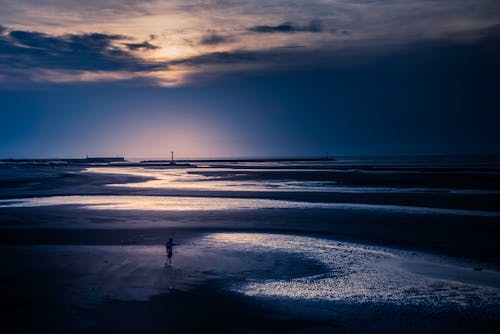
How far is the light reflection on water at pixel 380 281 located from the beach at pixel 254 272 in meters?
0.03

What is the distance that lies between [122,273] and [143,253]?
8.72 feet

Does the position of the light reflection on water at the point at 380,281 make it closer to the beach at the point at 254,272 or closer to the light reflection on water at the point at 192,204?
the beach at the point at 254,272

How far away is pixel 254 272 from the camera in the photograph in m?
11.9

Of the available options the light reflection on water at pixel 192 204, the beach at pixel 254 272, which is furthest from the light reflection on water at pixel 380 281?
the light reflection on water at pixel 192 204

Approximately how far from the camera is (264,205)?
28.0m

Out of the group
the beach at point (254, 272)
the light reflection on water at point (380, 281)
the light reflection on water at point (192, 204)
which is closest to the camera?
the beach at point (254, 272)

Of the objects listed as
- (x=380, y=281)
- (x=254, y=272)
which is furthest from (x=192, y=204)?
(x=380, y=281)

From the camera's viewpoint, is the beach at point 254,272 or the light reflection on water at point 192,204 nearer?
the beach at point 254,272

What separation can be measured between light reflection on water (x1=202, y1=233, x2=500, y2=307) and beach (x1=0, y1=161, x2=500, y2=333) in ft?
0.11

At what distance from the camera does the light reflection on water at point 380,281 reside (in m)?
9.78

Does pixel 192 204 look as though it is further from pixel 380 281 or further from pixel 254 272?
pixel 380 281

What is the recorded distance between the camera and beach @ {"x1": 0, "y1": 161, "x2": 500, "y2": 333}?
8.39 metres

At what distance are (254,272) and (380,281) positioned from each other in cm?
332

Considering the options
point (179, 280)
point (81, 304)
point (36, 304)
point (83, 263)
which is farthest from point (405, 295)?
point (83, 263)
